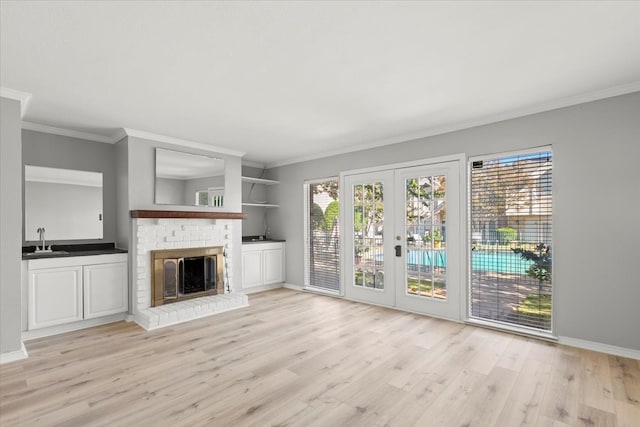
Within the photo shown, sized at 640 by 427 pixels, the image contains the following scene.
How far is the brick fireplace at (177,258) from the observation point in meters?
4.11

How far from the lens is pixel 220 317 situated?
429 centimetres

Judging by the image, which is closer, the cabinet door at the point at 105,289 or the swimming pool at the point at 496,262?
the cabinet door at the point at 105,289

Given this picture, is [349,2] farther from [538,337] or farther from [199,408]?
[538,337]

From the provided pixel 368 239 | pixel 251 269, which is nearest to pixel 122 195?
pixel 251 269

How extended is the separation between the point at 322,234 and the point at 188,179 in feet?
8.29

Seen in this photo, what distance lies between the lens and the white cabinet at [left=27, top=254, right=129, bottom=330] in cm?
350

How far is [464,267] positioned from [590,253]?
4.08 feet

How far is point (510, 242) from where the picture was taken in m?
→ 4.06

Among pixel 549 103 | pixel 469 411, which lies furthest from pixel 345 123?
pixel 469 411

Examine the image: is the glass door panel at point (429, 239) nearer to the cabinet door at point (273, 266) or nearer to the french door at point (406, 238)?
the french door at point (406, 238)

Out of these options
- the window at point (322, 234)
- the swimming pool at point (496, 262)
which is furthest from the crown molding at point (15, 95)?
the swimming pool at point (496, 262)

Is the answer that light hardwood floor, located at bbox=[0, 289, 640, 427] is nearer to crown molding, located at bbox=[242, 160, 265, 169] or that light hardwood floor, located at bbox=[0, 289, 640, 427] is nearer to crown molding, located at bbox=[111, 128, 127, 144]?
crown molding, located at bbox=[111, 128, 127, 144]

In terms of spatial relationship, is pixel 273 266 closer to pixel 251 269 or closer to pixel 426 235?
pixel 251 269

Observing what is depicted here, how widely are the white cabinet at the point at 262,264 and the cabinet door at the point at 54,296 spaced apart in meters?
2.40
